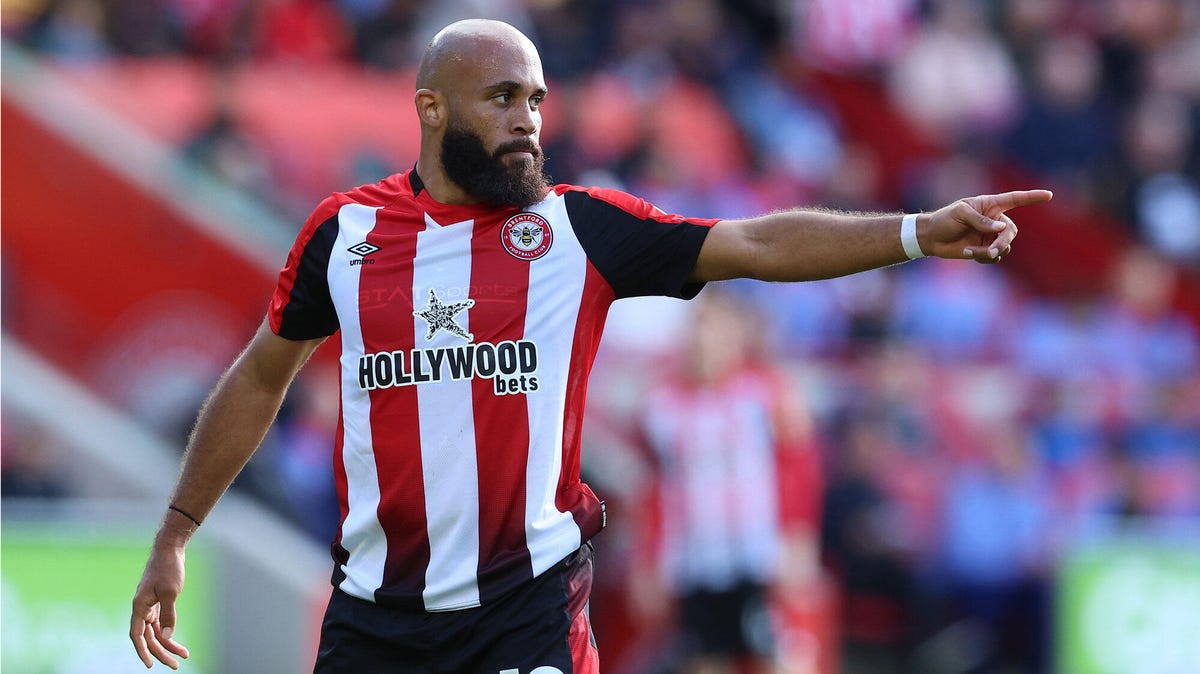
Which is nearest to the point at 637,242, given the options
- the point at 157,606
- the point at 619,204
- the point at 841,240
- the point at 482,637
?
the point at 619,204

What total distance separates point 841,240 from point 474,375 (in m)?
0.95

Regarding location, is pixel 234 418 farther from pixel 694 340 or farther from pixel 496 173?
pixel 694 340

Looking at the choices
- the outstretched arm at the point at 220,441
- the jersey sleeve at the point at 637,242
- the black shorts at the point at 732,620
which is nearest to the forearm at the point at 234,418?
the outstretched arm at the point at 220,441

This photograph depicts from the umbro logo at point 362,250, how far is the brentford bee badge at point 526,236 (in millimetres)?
336

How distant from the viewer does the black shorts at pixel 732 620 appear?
26.7 feet

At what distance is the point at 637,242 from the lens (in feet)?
13.3

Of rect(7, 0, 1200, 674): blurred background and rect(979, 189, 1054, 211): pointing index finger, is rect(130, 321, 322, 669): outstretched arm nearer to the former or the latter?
rect(979, 189, 1054, 211): pointing index finger

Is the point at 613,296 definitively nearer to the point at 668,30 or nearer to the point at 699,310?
the point at 699,310

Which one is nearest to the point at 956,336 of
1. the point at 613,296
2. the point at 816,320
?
the point at 816,320

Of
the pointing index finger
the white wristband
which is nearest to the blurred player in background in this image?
the white wristband

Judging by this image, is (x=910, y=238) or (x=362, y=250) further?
(x=362, y=250)

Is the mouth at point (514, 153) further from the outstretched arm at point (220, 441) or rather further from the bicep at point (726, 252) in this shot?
the outstretched arm at point (220, 441)

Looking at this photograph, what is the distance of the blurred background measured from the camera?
820cm

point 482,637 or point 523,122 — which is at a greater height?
point 523,122
